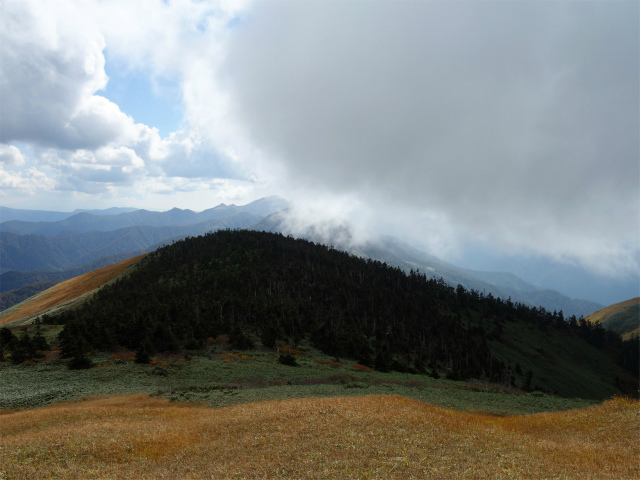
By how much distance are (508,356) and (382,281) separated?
67923 mm

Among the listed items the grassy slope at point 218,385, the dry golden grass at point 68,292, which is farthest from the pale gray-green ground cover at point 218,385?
the dry golden grass at point 68,292

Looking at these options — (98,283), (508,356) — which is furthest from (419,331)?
(98,283)

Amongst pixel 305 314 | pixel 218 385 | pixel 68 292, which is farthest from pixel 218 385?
pixel 68 292

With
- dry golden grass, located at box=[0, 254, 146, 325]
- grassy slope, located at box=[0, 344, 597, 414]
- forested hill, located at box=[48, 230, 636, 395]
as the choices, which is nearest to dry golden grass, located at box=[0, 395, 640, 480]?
grassy slope, located at box=[0, 344, 597, 414]

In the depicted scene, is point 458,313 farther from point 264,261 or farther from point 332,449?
point 332,449

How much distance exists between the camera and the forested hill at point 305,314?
238ft

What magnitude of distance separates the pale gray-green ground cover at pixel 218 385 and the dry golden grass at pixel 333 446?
1310cm

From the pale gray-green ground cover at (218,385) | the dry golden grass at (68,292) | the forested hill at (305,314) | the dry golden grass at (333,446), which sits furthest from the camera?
the dry golden grass at (68,292)

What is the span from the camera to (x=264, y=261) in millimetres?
158500

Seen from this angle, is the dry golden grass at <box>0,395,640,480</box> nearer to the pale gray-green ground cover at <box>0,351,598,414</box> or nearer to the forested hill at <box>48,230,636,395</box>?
the pale gray-green ground cover at <box>0,351,598,414</box>

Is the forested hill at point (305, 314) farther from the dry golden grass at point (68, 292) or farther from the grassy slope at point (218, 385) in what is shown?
the dry golden grass at point (68, 292)

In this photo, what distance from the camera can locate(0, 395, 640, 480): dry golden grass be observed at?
14.9 meters

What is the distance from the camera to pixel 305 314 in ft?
338

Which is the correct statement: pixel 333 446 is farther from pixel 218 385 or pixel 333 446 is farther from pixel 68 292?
pixel 68 292
